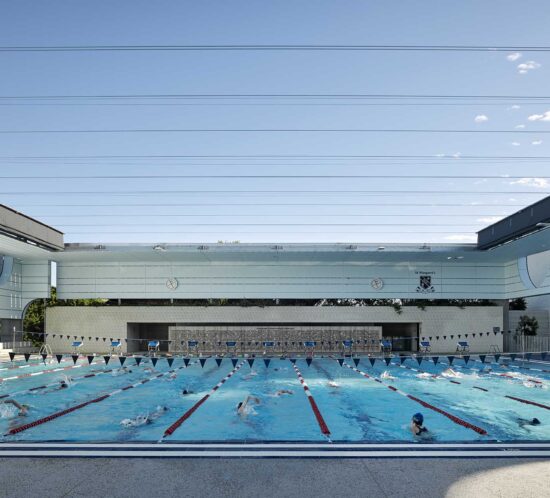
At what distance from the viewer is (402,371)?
636 inches

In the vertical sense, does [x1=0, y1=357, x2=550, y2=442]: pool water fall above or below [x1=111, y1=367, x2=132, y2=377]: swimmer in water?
above

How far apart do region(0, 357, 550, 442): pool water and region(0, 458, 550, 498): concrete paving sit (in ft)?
3.91

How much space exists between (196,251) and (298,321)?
21.4 ft

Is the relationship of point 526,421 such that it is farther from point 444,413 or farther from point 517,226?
point 517,226

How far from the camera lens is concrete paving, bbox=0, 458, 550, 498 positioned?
405cm

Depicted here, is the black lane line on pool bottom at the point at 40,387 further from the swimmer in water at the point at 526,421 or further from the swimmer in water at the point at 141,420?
the swimmer in water at the point at 526,421

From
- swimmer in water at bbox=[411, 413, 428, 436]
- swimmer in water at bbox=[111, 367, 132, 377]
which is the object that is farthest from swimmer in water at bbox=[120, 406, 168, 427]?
swimmer in water at bbox=[111, 367, 132, 377]

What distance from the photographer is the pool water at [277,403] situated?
7020 millimetres

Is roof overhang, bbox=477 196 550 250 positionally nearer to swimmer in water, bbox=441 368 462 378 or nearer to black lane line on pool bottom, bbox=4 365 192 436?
swimmer in water, bbox=441 368 462 378

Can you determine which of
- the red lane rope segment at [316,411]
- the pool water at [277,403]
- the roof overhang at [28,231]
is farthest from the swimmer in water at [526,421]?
the roof overhang at [28,231]

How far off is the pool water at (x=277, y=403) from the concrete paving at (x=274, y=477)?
1192mm

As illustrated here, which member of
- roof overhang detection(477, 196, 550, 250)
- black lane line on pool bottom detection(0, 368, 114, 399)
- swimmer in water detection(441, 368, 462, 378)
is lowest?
swimmer in water detection(441, 368, 462, 378)

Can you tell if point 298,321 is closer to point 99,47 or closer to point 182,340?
point 182,340

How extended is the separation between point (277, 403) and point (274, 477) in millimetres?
5541
